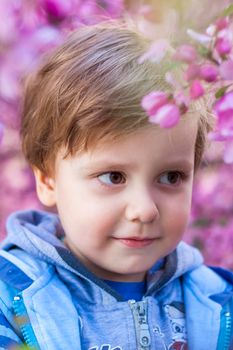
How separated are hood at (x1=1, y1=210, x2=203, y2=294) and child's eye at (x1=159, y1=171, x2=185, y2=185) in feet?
0.95

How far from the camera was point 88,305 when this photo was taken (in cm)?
196

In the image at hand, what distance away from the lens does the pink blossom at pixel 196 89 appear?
143 centimetres

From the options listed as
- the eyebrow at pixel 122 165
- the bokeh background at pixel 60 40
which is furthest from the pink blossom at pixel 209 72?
the eyebrow at pixel 122 165

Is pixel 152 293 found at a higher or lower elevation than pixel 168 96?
lower

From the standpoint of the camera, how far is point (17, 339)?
1845 mm

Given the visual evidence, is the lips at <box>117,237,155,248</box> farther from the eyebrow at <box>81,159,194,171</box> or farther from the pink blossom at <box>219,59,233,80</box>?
the pink blossom at <box>219,59,233,80</box>

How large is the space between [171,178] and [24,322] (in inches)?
18.5

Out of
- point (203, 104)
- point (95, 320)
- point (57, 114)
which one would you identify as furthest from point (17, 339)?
point (203, 104)

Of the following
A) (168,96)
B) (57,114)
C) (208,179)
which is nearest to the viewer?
(168,96)

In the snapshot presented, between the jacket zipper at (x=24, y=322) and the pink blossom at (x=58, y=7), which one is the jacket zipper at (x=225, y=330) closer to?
the jacket zipper at (x=24, y=322)

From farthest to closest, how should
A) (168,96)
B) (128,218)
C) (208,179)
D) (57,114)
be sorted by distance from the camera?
(208,179) < (57,114) < (128,218) < (168,96)

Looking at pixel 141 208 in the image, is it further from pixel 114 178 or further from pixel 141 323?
pixel 141 323

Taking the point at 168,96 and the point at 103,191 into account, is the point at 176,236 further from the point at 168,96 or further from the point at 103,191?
the point at 168,96

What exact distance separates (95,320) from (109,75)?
57 cm
